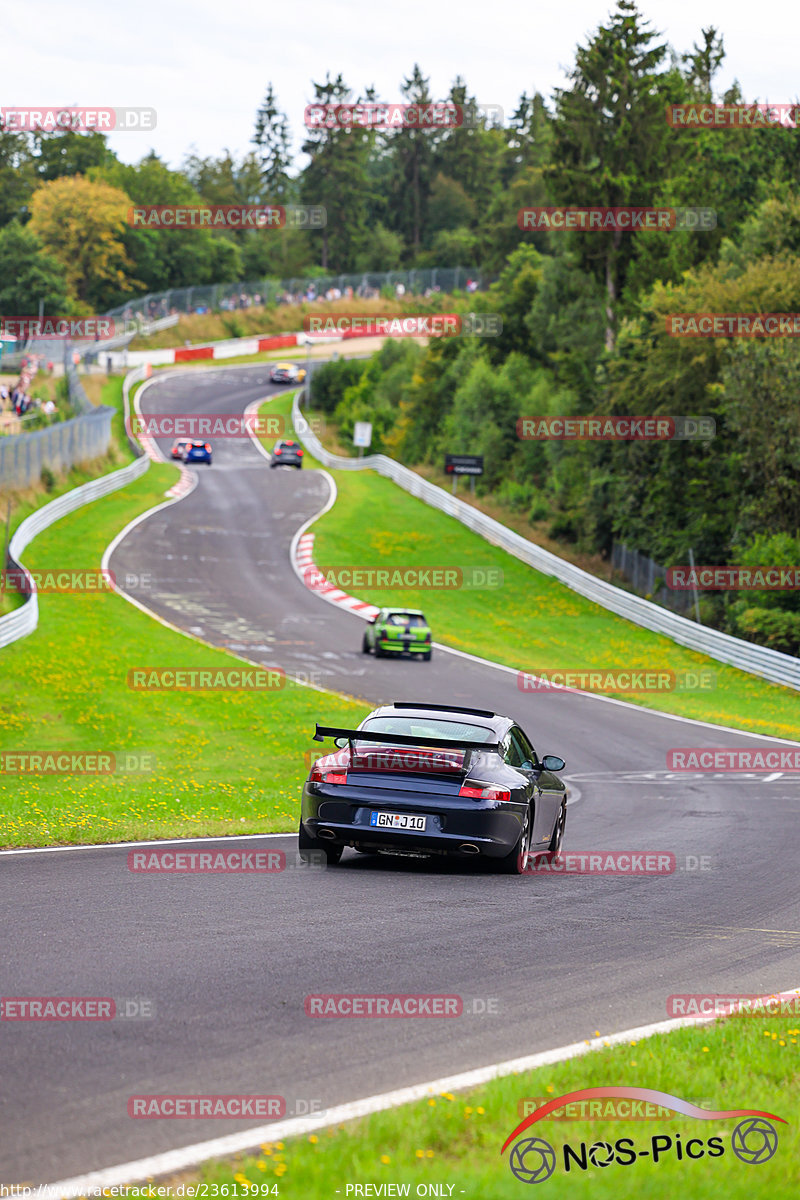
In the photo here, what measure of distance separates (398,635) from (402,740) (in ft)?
77.3

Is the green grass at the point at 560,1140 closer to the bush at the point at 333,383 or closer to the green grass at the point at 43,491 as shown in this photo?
the green grass at the point at 43,491

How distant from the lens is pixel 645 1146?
493cm

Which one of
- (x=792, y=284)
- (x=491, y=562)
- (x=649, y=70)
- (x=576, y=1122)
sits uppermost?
(x=649, y=70)

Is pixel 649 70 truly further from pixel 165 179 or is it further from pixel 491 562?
pixel 165 179

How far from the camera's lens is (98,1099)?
517cm

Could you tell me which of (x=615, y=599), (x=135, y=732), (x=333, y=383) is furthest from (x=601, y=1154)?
(x=333, y=383)

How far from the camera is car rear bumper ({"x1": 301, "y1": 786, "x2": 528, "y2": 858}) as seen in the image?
10.8 m

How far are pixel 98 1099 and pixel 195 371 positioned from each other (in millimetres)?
99606

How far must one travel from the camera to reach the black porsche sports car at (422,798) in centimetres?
1077

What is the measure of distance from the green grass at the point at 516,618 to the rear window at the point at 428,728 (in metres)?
17.9

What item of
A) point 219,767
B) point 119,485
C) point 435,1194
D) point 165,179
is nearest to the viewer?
point 435,1194

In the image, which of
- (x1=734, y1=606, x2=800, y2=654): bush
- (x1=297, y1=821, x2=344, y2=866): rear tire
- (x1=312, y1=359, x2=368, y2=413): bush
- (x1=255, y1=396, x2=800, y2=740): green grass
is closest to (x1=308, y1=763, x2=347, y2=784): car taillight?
(x1=297, y1=821, x2=344, y2=866): rear tire

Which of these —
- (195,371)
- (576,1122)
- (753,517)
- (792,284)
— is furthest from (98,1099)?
(195,371)

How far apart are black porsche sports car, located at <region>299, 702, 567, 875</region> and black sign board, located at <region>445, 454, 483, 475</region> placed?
4904 cm
